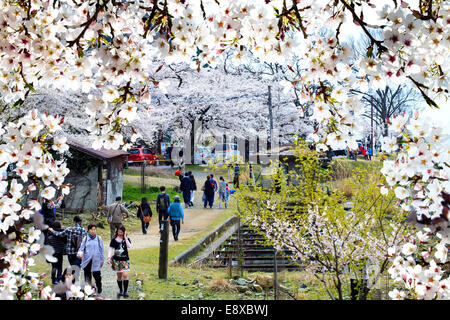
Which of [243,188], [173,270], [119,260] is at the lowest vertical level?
[173,270]

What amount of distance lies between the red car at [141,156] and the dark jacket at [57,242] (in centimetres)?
727

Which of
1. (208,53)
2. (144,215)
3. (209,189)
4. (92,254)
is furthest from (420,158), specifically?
(209,189)

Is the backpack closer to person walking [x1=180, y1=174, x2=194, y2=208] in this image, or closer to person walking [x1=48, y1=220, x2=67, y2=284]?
person walking [x1=180, y1=174, x2=194, y2=208]

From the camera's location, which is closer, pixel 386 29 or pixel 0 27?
pixel 386 29

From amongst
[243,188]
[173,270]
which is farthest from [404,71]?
[173,270]

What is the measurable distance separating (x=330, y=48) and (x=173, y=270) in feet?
20.7

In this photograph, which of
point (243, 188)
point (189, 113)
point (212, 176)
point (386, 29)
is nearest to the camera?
point (386, 29)

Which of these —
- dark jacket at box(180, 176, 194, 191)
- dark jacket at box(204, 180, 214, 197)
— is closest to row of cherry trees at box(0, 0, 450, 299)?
dark jacket at box(204, 180, 214, 197)

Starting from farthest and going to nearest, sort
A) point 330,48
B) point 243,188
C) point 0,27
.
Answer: point 243,188
point 0,27
point 330,48

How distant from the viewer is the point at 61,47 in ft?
6.41

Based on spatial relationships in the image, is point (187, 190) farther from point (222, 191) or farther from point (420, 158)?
point (420, 158)

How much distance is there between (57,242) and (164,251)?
178 centimetres

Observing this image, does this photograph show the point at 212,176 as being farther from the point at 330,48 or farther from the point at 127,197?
the point at 330,48

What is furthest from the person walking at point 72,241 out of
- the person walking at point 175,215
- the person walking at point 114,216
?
the person walking at point 175,215
